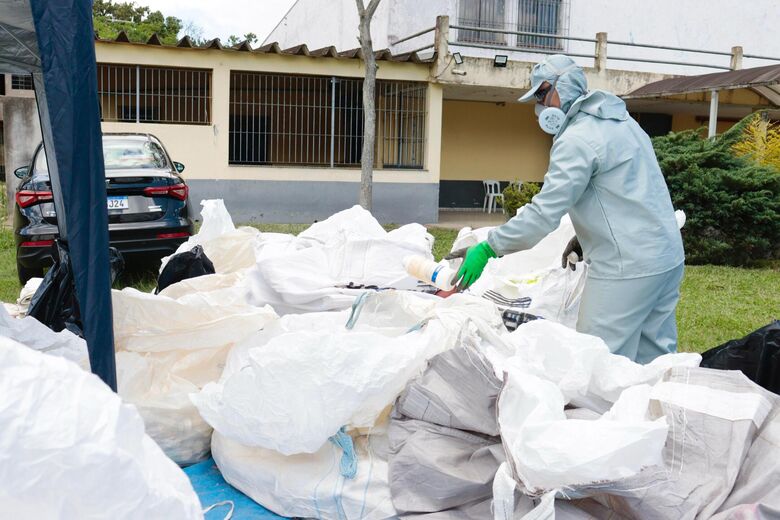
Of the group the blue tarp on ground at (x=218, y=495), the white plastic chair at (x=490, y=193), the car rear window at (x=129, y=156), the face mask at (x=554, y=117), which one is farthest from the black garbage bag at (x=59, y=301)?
the white plastic chair at (x=490, y=193)

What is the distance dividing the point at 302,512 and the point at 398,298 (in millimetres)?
1190

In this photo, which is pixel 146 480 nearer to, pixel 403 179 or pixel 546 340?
pixel 546 340

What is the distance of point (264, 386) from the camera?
8.28ft

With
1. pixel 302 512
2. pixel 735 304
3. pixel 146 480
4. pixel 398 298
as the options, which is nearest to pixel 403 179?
pixel 735 304

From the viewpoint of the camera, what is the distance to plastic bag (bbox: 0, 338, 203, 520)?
1.05 metres

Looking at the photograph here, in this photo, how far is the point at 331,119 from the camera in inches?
569

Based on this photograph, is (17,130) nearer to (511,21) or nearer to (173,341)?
(511,21)

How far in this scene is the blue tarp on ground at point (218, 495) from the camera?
2635mm

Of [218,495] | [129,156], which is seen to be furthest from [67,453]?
[129,156]

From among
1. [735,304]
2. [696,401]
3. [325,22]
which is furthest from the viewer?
[325,22]

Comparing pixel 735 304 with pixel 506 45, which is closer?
pixel 735 304

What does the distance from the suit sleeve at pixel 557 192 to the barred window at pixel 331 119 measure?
10842 mm

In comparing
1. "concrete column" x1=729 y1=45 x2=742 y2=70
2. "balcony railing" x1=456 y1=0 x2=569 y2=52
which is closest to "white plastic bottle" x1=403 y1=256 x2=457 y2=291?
"balcony railing" x1=456 y1=0 x2=569 y2=52

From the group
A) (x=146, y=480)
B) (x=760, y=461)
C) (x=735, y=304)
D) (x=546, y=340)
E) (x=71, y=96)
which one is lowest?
(x=735, y=304)
